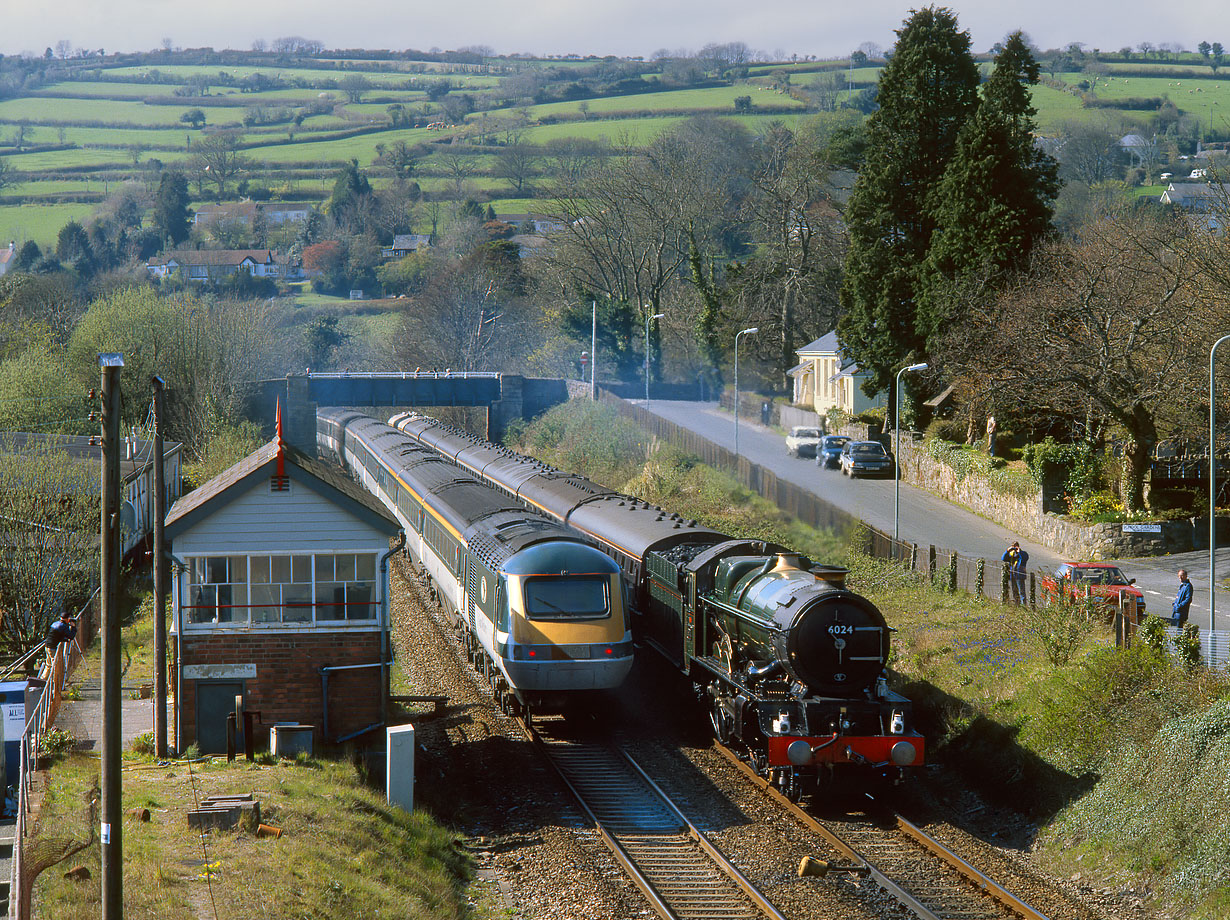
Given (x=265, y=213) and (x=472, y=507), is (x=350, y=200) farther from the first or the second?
(x=472, y=507)

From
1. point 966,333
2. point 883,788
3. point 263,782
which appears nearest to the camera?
point 263,782

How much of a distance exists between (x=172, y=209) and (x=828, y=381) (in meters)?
87.6

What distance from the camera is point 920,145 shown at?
42.6 meters

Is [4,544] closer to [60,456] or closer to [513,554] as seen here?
[60,456]

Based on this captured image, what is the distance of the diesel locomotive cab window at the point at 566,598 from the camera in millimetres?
17156

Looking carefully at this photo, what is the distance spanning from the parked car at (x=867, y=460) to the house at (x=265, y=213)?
291 feet

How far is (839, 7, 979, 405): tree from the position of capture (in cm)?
4172

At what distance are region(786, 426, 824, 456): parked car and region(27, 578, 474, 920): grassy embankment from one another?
33.0 metres

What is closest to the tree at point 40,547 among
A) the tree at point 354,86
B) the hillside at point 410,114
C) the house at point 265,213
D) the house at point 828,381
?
the house at point 828,381

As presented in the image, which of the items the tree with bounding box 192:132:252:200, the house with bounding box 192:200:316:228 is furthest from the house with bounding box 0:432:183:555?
the tree with bounding box 192:132:252:200

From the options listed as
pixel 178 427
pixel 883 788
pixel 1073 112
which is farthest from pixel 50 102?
pixel 883 788


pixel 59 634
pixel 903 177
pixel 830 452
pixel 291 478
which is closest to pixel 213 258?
pixel 830 452

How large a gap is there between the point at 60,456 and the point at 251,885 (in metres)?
22.0

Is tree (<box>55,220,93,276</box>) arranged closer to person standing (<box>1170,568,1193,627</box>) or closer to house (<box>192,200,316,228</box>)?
house (<box>192,200,316,228</box>)
